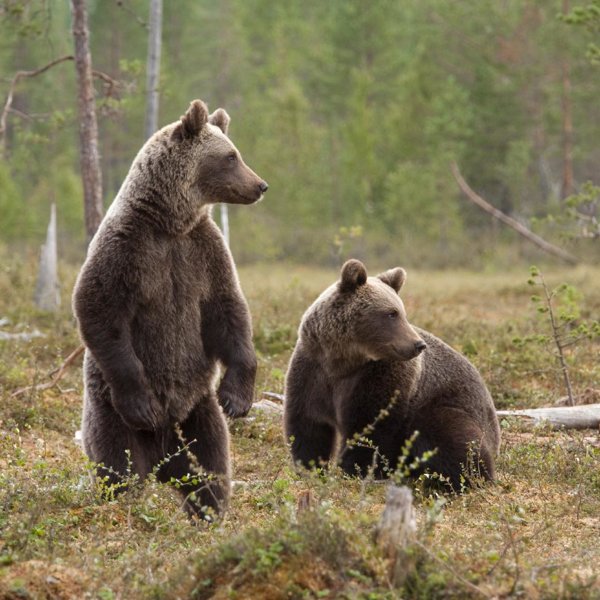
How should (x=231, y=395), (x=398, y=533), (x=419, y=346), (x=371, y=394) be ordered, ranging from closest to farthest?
(x=398, y=533)
(x=231, y=395)
(x=419, y=346)
(x=371, y=394)

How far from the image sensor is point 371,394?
22.7 feet

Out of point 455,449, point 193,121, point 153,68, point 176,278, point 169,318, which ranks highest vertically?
point 153,68

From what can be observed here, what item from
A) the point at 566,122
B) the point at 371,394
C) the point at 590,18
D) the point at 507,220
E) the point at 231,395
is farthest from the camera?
the point at 566,122

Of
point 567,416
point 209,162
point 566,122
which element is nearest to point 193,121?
point 209,162

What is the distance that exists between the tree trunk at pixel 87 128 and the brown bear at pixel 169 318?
269 inches

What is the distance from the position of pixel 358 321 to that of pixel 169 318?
1634 mm

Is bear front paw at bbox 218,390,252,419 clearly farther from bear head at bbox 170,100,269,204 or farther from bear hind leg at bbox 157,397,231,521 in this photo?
bear head at bbox 170,100,269,204

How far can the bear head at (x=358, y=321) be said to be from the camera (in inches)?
270

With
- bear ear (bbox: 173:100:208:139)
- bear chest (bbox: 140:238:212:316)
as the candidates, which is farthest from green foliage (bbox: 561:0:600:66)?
bear chest (bbox: 140:238:212:316)

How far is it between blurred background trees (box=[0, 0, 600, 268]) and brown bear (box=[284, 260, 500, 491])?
23.2 metres

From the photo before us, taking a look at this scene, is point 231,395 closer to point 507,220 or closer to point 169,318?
point 169,318

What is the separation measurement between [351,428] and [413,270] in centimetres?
2436

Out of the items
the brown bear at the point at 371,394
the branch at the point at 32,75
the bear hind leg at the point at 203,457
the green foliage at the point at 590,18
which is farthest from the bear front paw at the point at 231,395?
the branch at the point at 32,75

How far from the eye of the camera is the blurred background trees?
32812 mm
